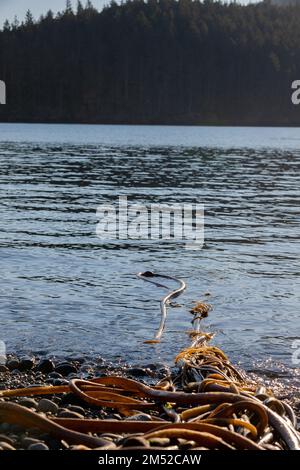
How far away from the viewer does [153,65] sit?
167000 mm

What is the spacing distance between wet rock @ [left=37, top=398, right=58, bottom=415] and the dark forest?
14582 cm

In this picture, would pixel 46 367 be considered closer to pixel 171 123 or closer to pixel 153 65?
pixel 171 123

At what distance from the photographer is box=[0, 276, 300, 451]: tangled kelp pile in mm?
5234

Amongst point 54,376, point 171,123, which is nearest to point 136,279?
point 54,376

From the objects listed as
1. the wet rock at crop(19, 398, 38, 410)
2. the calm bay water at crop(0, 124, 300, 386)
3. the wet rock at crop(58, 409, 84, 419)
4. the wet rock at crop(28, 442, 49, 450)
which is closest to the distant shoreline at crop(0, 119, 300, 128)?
the calm bay water at crop(0, 124, 300, 386)

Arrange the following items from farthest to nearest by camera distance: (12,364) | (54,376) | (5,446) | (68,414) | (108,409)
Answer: (12,364)
(54,376)
(108,409)
(68,414)
(5,446)

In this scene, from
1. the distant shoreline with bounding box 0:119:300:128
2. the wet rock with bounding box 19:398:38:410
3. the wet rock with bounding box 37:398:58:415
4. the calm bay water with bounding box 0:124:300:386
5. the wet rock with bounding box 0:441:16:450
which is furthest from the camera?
the distant shoreline with bounding box 0:119:300:128

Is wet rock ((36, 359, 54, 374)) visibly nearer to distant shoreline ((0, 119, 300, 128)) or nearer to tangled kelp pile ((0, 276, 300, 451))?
tangled kelp pile ((0, 276, 300, 451))

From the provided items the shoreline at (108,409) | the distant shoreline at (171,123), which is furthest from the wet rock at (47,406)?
the distant shoreline at (171,123)

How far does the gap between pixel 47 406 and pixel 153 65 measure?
540 feet

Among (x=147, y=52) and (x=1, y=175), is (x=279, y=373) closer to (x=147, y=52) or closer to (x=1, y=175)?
(x=1, y=175)

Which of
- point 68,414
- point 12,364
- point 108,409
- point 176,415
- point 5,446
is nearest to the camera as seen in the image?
point 5,446

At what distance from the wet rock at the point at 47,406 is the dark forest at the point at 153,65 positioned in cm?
14582

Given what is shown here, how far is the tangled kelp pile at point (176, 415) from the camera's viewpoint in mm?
5234
